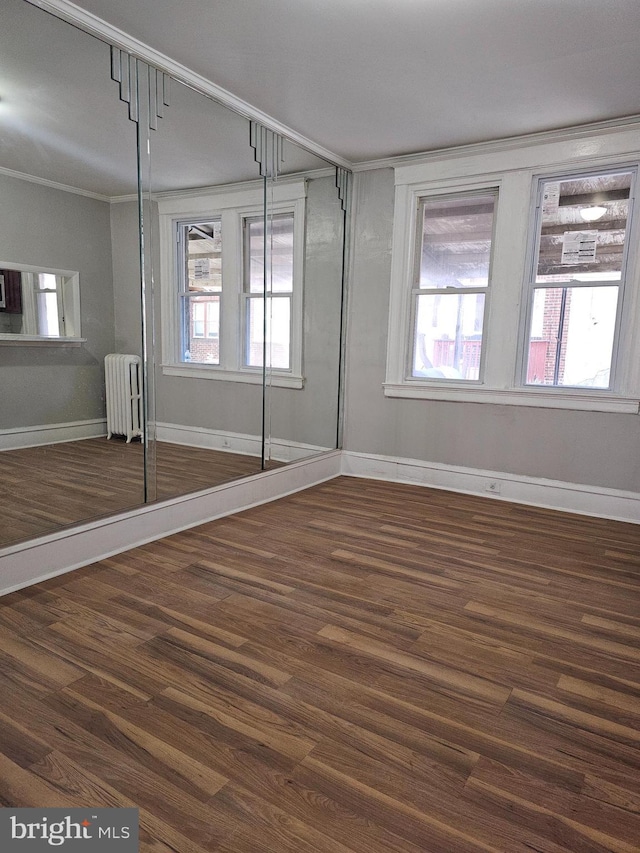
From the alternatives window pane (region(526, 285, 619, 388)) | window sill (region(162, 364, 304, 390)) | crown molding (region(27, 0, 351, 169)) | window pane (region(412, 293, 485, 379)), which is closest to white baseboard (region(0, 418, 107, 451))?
window sill (region(162, 364, 304, 390))

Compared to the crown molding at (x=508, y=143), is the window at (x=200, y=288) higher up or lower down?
lower down

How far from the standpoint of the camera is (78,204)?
8.94 feet

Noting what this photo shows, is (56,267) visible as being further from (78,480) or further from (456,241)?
(456,241)

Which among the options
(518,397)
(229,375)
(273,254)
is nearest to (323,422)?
(229,375)

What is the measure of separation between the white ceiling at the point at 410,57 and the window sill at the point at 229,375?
174 cm

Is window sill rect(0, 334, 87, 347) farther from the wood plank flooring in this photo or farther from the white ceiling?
the white ceiling

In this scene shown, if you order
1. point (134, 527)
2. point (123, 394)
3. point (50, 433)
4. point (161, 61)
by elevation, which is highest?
point (161, 61)

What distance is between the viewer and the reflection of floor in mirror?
8.49ft

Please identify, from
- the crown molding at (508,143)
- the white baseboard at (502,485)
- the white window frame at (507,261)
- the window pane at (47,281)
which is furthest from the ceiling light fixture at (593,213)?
the window pane at (47,281)

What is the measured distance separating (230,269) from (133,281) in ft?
2.75

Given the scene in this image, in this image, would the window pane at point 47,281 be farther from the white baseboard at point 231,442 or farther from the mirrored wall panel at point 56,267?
the white baseboard at point 231,442

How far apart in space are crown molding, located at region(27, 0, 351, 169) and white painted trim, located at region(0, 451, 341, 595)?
98.4 inches

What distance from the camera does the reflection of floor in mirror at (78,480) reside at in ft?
8.49

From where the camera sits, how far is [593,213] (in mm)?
3918
